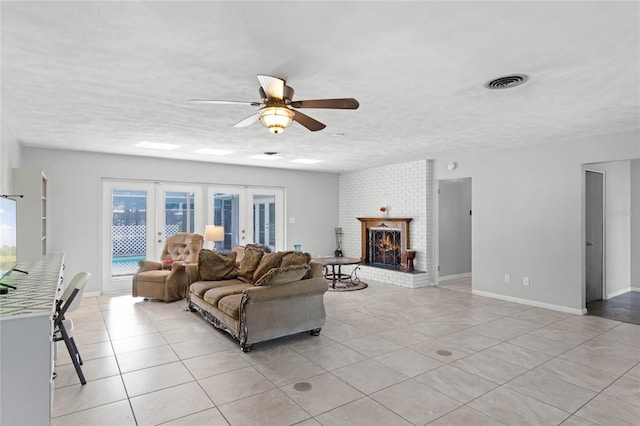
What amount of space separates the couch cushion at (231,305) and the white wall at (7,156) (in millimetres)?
2566

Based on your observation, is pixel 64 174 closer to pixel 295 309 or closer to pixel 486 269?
pixel 295 309

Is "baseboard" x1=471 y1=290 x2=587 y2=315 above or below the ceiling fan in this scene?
below

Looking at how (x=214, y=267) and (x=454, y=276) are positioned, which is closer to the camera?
(x=214, y=267)

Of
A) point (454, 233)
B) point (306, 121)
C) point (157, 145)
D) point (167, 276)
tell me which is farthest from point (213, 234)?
point (454, 233)

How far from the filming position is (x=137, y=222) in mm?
6633

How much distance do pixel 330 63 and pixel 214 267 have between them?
3.53 metres

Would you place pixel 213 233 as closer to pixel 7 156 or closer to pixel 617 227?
pixel 7 156

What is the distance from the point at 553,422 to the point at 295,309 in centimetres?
244

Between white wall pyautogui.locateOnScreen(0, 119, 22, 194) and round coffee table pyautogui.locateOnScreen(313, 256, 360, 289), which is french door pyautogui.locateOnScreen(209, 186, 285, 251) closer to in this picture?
round coffee table pyautogui.locateOnScreen(313, 256, 360, 289)

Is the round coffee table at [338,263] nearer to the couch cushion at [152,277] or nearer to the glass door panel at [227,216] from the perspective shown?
the glass door panel at [227,216]

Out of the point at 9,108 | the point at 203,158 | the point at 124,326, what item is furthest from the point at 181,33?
the point at 203,158

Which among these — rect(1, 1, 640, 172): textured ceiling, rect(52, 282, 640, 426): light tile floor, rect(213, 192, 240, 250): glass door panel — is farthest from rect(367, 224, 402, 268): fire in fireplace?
rect(1, 1, 640, 172): textured ceiling

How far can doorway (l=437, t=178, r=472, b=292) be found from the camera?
24.4ft

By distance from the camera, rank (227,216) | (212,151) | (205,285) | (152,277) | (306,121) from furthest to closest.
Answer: (227,216) < (212,151) < (152,277) < (205,285) < (306,121)
